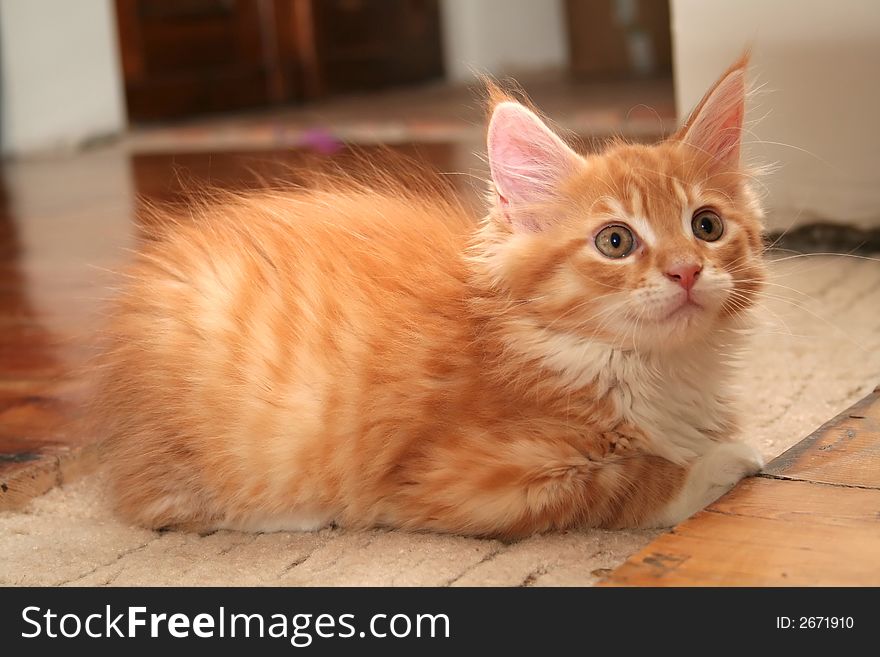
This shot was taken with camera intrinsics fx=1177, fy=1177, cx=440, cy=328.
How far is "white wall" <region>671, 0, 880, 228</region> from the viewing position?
2760 mm

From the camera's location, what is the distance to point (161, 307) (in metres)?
1.60

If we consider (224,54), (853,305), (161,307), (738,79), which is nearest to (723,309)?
(738,79)

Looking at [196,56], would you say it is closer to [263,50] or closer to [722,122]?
[263,50]

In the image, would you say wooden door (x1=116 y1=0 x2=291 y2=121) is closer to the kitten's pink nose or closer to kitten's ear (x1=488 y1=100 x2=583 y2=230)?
kitten's ear (x1=488 y1=100 x2=583 y2=230)

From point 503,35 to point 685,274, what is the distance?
7230 millimetres

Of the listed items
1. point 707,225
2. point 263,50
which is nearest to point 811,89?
point 707,225

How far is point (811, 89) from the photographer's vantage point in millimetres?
2805

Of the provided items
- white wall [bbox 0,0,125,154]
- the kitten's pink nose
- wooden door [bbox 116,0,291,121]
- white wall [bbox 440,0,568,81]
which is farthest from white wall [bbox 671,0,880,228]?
white wall [bbox 440,0,568,81]

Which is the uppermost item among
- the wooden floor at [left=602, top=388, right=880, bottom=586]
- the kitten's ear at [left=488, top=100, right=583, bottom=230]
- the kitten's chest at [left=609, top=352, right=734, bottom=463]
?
the kitten's ear at [left=488, top=100, right=583, bottom=230]

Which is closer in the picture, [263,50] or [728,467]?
[728,467]

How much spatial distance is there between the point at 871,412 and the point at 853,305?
93cm

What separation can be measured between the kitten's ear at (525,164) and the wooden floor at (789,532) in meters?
0.42

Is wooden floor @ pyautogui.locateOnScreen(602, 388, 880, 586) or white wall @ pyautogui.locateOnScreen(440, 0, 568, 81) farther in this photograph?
white wall @ pyautogui.locateOnScreen(440, 0, 568, 81)

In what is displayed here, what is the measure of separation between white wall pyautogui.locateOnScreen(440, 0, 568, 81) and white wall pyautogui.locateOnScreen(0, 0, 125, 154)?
8.70ft
